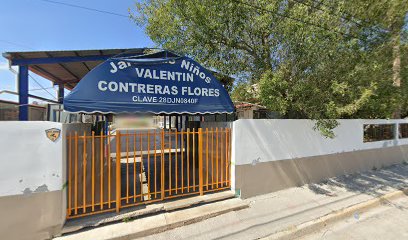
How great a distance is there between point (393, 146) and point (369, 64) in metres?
4.96

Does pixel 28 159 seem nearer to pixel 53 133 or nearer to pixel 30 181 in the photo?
pixel 30 181

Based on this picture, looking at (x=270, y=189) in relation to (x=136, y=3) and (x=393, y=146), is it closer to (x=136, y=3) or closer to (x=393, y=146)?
(x=393, y=146)

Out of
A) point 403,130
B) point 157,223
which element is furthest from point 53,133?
point 403,130

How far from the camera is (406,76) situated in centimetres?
644

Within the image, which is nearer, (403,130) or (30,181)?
(30,181)

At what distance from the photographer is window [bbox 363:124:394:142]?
24.2ft

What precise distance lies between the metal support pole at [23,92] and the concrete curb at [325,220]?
6.51 meters

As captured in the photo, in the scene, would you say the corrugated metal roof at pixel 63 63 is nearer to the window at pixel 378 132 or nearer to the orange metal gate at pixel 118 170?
the orange metal gate at pixel 118 170

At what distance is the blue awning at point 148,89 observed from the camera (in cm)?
383

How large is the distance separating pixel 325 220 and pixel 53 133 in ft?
17.7

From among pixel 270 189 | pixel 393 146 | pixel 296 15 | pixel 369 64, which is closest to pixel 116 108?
pixel 270 189

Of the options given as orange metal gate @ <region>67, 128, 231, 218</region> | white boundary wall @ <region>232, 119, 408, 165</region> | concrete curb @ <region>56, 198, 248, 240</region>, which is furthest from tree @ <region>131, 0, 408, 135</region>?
concrete curb @ <region>56, 198, 248, 240</region>

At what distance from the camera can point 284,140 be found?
214 inches

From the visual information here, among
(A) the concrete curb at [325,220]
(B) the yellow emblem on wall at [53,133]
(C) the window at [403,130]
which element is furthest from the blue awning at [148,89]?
(C) the window at [403,130]
